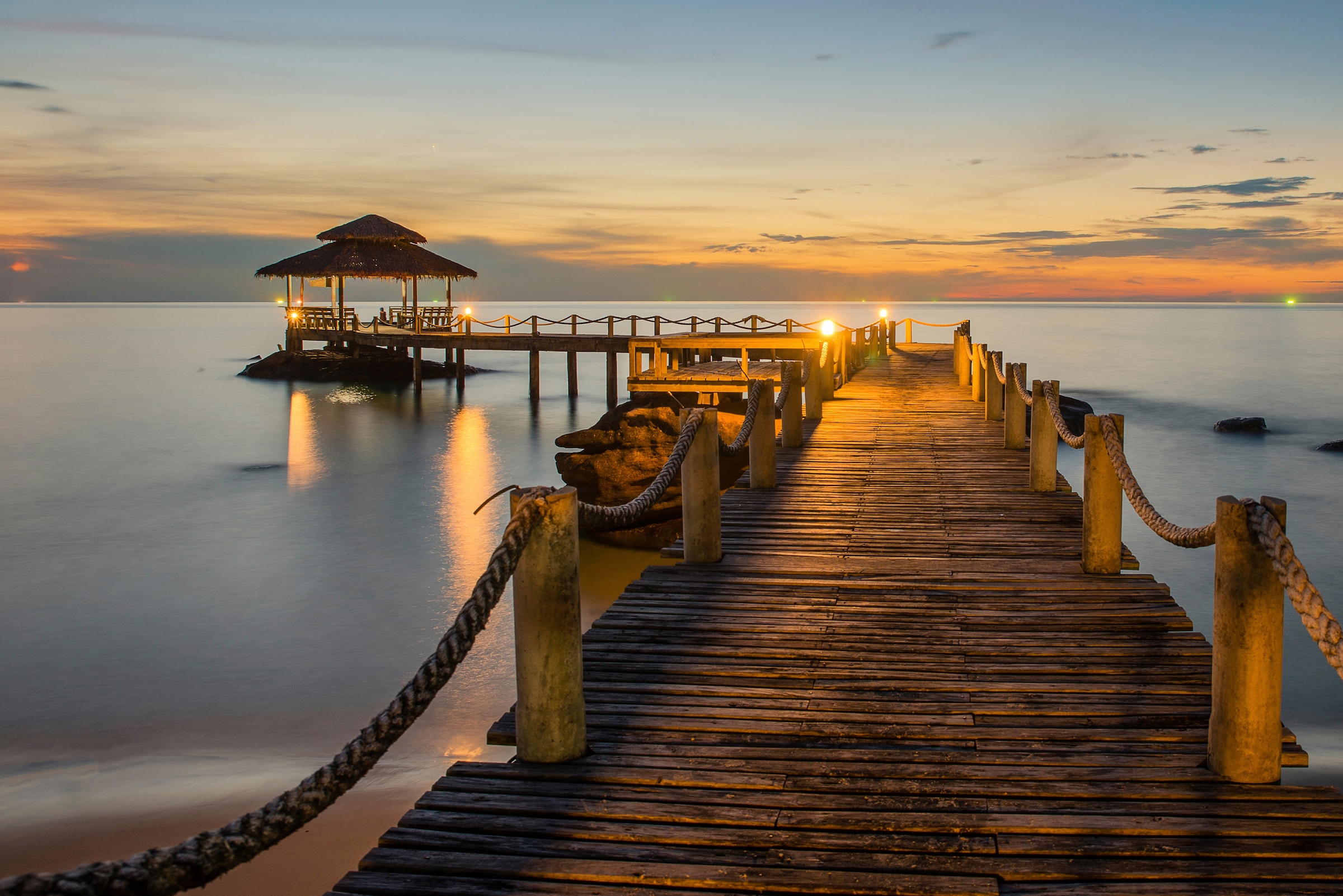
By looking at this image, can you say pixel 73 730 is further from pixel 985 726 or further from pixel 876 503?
pixel 985 726

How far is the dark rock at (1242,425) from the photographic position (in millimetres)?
31359

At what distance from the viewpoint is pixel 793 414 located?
1170 cm

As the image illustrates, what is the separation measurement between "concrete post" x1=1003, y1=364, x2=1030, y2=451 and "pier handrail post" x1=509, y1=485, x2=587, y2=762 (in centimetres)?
845

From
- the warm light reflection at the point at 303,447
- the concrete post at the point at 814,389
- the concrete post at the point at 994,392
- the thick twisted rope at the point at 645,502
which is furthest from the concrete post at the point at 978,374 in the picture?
the warm light reflection at the point at 303,447

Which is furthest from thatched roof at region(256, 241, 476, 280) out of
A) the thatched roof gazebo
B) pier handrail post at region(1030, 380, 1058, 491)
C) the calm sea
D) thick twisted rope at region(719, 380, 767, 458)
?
pier handrail post at region(1030, 380, 1058, 491)

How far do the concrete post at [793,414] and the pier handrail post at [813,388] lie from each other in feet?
7.78

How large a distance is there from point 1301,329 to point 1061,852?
5543 inches

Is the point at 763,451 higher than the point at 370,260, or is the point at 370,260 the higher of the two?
the point at 370,260

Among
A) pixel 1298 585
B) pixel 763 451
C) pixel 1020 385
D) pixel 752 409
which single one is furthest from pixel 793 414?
pixel 1298 585

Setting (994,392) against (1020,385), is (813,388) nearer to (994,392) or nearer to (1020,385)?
(994,392)

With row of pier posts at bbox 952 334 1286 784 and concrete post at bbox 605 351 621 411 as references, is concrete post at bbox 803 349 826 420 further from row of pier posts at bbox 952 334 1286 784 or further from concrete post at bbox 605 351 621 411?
concrete post at bbox 605 351 621 411

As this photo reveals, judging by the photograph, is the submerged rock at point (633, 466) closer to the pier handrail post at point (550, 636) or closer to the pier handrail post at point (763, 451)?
the pier handrail post at point (763, 451)

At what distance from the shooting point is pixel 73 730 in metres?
9.54

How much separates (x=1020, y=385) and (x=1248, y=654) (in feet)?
25.1
